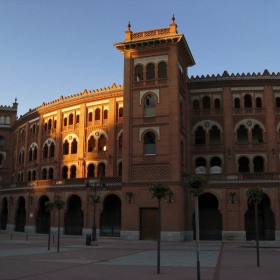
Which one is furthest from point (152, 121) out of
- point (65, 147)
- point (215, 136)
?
point (65, 147)

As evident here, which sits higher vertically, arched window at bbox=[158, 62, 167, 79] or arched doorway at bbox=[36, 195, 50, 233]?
arched window at bbox=[158, 62, 167, 79]

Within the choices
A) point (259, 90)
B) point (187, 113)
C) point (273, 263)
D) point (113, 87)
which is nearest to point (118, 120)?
point (113, 87)

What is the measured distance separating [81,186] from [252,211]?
723 inches

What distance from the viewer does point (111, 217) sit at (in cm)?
4309

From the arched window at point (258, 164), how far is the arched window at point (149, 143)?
11.8 m

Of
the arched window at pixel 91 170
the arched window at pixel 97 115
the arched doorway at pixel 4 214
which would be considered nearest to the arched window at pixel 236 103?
the arched window at pixel 97 115

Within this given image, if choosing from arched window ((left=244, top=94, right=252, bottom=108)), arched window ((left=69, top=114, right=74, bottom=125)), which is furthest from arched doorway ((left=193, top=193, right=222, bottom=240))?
arched window ((left=69, top=114, right=74, bottom=125))

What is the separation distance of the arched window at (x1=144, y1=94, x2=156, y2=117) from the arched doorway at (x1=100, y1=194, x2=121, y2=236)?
1061 centimetres

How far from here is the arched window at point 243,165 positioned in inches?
1641

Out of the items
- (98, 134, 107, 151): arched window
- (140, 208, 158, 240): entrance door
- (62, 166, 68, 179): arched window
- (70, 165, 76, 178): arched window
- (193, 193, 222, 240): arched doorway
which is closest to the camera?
(140, 208, 158, 240): entrance door

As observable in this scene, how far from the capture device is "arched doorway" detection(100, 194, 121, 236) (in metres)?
41.1

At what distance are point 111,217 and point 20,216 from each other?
647 inches

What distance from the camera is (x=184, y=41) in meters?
39.6

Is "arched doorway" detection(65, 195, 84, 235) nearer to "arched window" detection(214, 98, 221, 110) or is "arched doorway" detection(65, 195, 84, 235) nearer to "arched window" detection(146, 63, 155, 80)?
"arched window" detection(146, 63, 155, 80)
